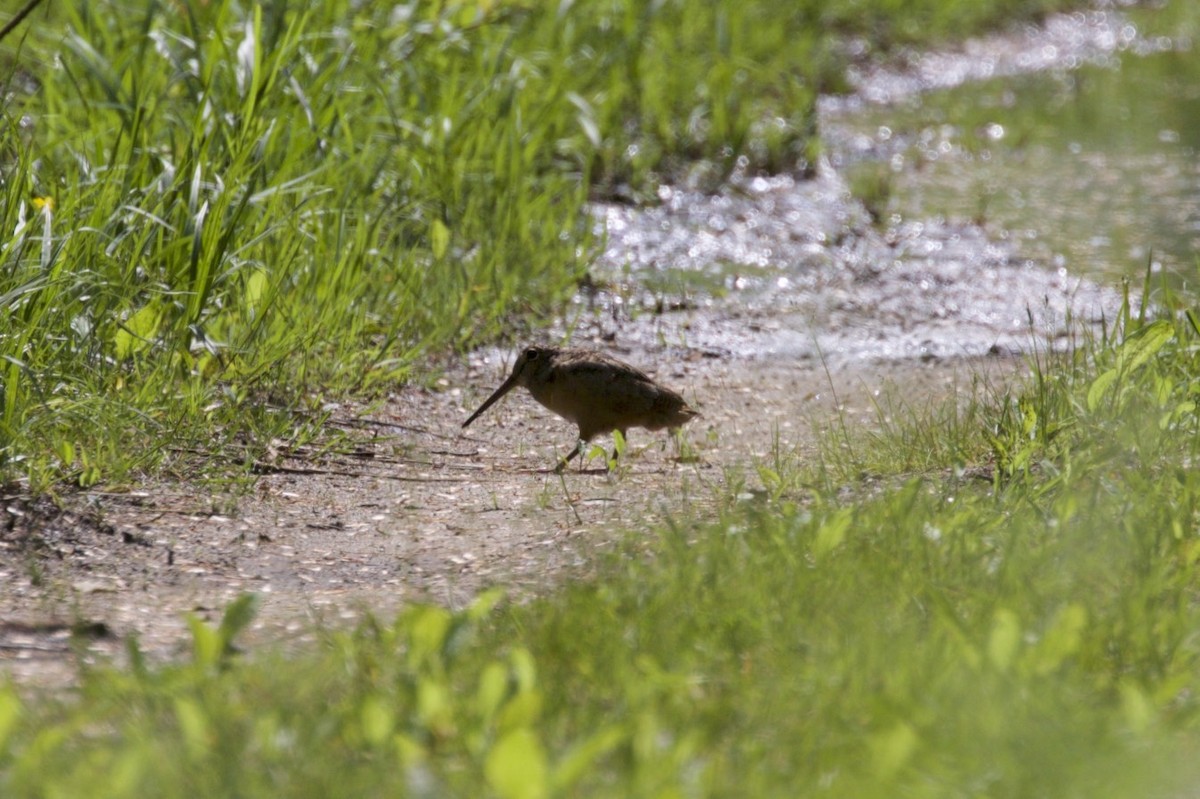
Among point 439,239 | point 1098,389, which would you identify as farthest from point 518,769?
point 439,239

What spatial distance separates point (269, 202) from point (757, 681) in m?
3.31

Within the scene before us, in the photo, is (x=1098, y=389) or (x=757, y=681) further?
(x=1098, y=389)

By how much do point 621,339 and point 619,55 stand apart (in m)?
3.30

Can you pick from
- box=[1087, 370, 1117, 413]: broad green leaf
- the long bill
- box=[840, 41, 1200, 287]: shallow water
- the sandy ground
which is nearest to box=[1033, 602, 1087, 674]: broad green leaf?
the sandy ground

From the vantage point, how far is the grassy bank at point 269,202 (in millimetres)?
4816

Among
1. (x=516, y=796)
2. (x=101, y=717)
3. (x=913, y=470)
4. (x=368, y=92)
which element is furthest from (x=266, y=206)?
(x=516, y=796)

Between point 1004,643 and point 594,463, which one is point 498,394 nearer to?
point 594,463

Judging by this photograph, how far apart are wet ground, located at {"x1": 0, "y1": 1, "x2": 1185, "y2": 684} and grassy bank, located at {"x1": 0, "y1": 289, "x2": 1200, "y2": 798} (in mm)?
382

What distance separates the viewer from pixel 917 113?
1131 centimetres

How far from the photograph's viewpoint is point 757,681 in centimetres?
323

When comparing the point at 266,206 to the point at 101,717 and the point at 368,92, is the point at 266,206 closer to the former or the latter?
the point at 368,92

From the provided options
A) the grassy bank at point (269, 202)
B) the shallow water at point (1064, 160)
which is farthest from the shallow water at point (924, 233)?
the grassy bank at point (269, 202)

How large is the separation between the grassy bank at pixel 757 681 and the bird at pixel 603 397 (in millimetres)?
979

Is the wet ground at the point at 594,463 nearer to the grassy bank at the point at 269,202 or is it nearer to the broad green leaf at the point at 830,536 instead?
the grassy bank at the point at 269,202
